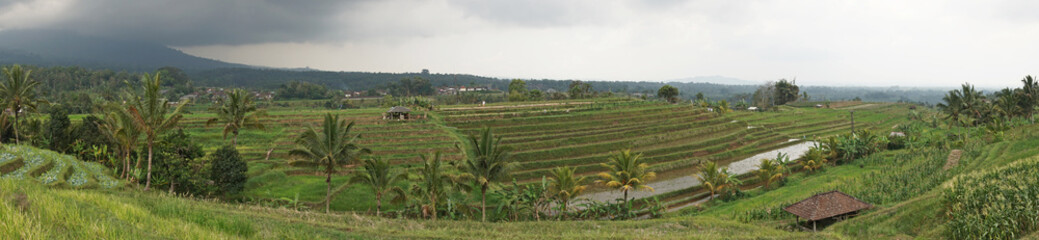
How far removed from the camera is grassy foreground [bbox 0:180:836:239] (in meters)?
4.87

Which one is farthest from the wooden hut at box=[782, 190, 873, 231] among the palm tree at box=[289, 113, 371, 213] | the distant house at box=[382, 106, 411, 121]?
the distant house at box=[382, 106, 411, 121]

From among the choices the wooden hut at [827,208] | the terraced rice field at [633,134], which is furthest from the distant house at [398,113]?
the wooden hut at [827,208]

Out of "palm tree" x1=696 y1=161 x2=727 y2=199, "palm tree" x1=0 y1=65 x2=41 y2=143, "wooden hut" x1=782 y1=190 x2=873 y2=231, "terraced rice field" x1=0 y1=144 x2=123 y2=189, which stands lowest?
"palm tree" x1=696 y1=161 x2=727 y2=199

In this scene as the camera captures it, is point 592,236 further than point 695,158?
No

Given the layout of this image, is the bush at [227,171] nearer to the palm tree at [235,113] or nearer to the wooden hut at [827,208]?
the palm tree at [235,113]

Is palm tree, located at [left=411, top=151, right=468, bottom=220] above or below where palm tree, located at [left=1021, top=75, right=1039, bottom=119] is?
below

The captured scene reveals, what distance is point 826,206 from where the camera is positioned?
17.6 metres

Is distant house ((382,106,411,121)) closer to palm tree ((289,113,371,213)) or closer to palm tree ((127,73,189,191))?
palm tree ((289,113,371,213))

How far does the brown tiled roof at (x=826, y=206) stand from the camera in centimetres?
1723

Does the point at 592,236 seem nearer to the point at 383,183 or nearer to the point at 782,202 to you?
the point at 383,183

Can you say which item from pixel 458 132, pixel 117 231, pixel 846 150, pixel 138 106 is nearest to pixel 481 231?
pixel 117 231

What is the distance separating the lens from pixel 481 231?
37.3ft

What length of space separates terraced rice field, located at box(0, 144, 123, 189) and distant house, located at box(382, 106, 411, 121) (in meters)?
24.9

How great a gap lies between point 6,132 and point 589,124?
41493mm
